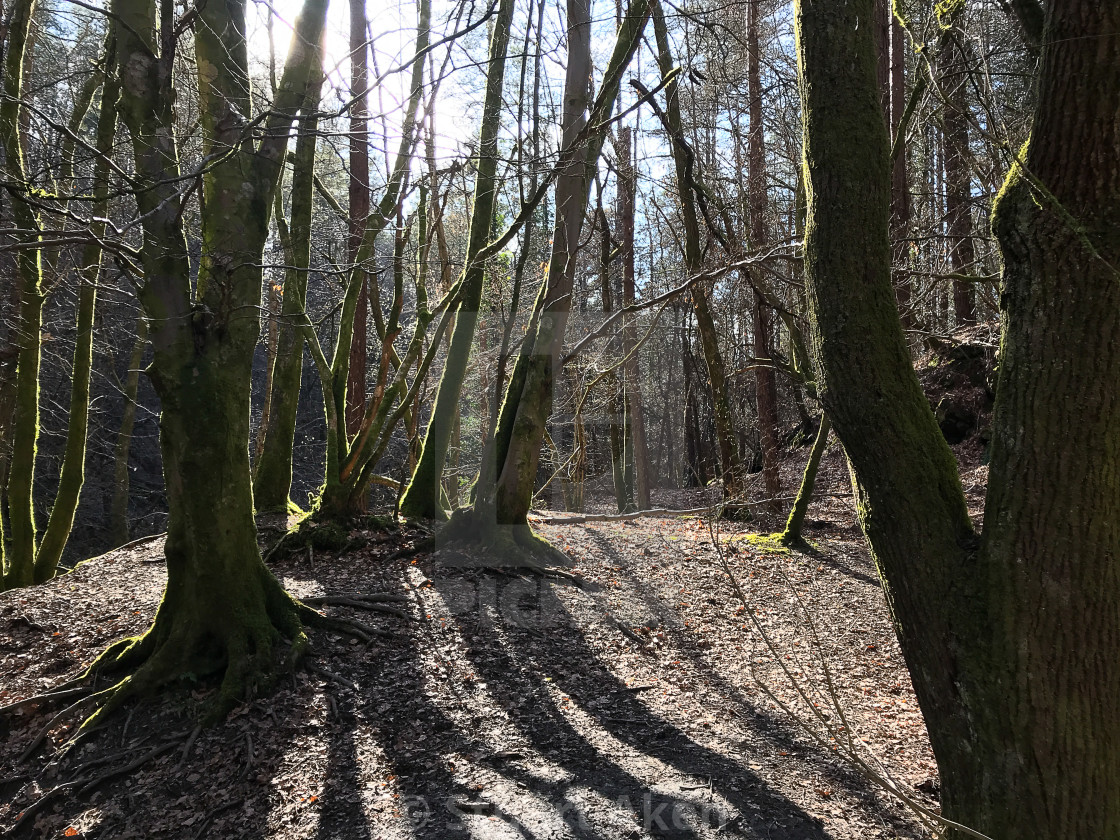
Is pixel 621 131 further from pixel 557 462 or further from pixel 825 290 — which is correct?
pixel 825 290

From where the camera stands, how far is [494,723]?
4391mm

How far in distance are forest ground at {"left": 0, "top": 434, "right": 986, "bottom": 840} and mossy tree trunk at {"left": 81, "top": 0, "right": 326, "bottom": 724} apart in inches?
14.4

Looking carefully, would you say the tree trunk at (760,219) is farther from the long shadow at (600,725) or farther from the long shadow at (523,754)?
the long shadow at (523,754)

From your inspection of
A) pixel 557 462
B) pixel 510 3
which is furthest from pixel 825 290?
pixel 557 462

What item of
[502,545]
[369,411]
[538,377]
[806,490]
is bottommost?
[502,545]

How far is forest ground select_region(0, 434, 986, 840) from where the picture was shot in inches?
139

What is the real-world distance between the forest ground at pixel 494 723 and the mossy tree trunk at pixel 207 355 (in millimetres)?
367

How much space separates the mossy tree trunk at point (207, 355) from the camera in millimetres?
4473

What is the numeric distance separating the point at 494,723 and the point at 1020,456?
3434mm

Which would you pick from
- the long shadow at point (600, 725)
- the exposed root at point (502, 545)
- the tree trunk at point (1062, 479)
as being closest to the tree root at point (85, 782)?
the long shadow at point (600, 725)

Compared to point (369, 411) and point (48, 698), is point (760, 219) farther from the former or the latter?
point (48, 698)

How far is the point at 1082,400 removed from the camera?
2.20 m

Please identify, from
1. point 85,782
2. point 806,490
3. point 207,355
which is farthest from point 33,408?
point 806,490

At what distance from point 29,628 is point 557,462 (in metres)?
11.1
